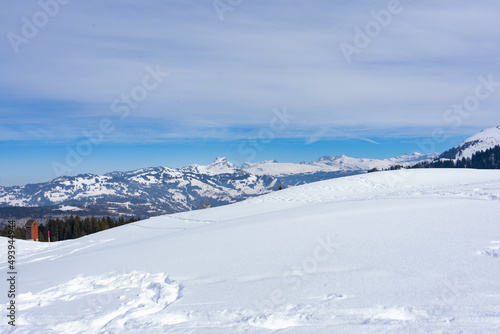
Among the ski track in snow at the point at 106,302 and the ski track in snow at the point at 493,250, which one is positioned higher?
the ski track in snow at the point at 493,250

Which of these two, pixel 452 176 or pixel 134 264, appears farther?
pixel 452 176

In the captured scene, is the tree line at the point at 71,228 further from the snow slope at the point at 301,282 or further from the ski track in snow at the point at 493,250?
the ski track in snow at the point at 493,250

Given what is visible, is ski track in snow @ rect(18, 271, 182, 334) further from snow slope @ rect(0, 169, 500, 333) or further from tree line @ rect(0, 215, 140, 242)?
tree line @ rect(0, 215, 140, 242)

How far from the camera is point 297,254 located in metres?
11.0

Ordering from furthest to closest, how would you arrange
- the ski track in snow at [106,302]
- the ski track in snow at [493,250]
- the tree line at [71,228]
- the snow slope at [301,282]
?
the tree line at [71,228], the ski track in snow at [493,250], the ski track in snow at [106,302], the snow slope at [301,282]

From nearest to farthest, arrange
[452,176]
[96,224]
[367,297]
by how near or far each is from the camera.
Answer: [367,297] → [452,176] → [96,224]

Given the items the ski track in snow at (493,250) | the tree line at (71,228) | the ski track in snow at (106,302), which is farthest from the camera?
the tree line at (71,228)

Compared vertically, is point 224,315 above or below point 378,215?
below

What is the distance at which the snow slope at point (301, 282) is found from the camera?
655 cm

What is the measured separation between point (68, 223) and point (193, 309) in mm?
94336

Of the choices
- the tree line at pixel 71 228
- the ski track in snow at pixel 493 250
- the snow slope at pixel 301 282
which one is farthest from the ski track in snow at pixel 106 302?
the tree line at pixel 71 228

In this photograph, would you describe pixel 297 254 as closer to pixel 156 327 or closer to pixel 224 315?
pixel 224 315

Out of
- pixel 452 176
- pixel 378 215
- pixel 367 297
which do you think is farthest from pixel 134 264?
pixel 452 176

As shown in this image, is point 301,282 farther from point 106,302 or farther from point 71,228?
point 71,228
